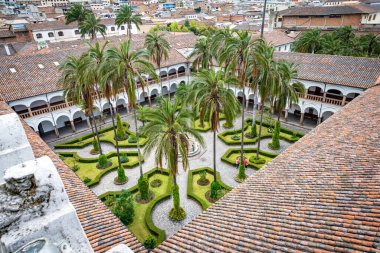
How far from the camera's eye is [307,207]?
874 centimetres

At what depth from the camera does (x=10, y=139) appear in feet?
21.6

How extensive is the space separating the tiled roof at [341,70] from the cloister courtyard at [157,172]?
6.57 meters

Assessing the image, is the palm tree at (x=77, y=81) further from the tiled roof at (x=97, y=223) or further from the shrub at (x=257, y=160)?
the shrub at (x=257, y=160)

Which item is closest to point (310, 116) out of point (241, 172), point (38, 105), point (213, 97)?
point (241, 172)

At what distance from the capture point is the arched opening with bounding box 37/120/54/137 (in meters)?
33.6

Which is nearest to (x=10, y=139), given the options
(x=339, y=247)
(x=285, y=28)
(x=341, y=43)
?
(x=339, y=247)

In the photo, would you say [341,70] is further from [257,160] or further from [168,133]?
[168,133]

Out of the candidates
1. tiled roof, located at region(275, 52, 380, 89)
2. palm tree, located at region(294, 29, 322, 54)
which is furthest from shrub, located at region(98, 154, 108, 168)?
palm tree, located at region(294, 29, 322, 54)

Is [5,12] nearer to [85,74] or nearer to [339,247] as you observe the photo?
[85,74]

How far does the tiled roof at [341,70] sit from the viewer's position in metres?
28.0

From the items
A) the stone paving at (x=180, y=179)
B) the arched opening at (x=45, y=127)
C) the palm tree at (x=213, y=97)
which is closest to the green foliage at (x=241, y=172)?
the stone paving at (x=180, y=179)

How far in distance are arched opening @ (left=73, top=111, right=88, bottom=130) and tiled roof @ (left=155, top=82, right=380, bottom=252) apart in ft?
93.9

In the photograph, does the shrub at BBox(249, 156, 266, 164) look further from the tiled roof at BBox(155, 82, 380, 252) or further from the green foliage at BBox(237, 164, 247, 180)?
the tiled roof at BBox(155, 82, 380, 252)

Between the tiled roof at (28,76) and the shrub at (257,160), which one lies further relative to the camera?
the tiled roof at (28,76)
